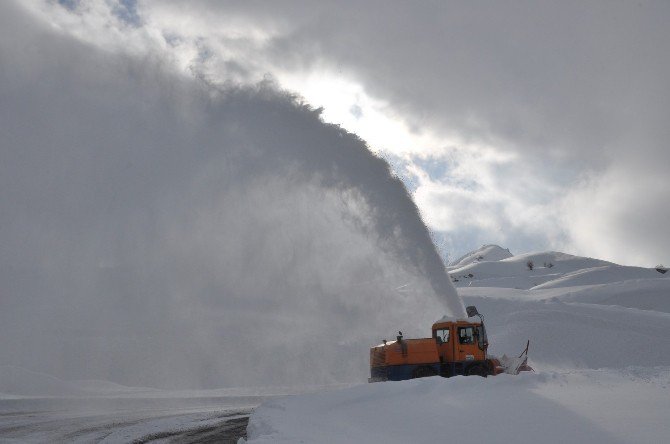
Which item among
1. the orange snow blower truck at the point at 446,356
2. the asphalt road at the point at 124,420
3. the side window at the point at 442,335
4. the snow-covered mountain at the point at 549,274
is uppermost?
the snow-covered mountain at the point at 549,274

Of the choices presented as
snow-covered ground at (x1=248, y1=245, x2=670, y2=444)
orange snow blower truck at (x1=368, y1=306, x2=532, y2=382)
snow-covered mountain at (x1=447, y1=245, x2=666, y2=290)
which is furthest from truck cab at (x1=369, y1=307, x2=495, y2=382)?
snow-covered mountain at (x1=447, y1=245, x2=666, y2=290)

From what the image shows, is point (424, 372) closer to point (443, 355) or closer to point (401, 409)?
point (443, 355)

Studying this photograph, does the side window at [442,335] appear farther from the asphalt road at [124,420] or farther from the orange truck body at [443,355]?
the asphalt road at [124,420]

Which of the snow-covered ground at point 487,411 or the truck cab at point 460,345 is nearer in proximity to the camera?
the snow-covered ground at point 487,411

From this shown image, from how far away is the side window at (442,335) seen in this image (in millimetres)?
17656

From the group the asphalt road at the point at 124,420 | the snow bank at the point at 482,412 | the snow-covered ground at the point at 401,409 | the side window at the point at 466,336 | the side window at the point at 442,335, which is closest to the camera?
the snow bank at the point at 482,412

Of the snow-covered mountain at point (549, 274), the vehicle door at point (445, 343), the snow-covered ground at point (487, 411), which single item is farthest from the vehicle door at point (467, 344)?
the snow-covered mountain at point (549, 274)

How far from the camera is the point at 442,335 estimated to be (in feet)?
58.2

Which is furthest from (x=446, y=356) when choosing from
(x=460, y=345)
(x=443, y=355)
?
(x=460, y=345)

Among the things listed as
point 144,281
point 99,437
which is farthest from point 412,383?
point 144,281

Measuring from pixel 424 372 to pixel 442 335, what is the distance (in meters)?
1.35

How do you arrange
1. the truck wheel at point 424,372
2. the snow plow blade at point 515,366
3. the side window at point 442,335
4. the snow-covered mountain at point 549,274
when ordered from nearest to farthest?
the truck wheel at point 424,372
the snow plow blade at point 515,366
the side window at point 442,335
the snow-covered mountain at point 549,274

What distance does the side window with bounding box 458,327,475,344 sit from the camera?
689 inches

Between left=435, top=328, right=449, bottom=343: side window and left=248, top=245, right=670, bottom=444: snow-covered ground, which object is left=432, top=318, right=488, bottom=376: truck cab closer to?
left=435, top=328, right=449, bottom=343: side window
